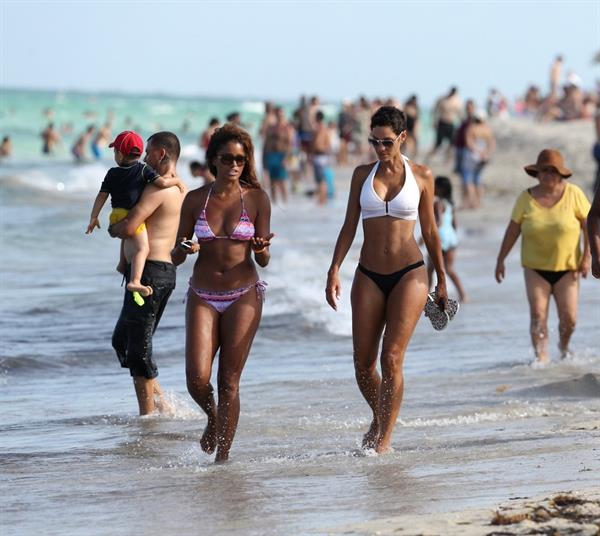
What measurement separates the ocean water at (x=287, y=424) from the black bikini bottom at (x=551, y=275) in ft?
2.09

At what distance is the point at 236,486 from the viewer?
253 inches

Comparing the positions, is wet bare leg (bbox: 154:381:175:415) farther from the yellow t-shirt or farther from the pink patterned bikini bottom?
the yellow t-shirt

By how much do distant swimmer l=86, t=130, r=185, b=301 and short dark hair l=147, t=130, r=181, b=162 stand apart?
124 millimetres

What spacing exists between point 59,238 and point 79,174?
1923 cm

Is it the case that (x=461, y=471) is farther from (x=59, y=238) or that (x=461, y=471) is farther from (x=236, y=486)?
(x=59, y=238)

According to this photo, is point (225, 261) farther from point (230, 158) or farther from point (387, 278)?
point (387, 278)

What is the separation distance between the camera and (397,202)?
7047mm

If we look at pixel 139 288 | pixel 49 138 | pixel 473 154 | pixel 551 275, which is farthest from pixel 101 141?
pixel 139 288

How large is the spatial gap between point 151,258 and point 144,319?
1.23 ft

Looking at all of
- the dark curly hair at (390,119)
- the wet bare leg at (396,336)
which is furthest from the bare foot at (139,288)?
the dark curly hair at (390,119)

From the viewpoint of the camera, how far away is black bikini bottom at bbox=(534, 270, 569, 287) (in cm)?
1036

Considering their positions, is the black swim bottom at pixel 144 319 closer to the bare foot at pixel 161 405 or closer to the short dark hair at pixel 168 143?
the bare foot at pixel 161 405

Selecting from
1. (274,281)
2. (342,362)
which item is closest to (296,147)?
(274,281)

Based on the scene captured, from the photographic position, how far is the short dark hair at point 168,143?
25.7ft
